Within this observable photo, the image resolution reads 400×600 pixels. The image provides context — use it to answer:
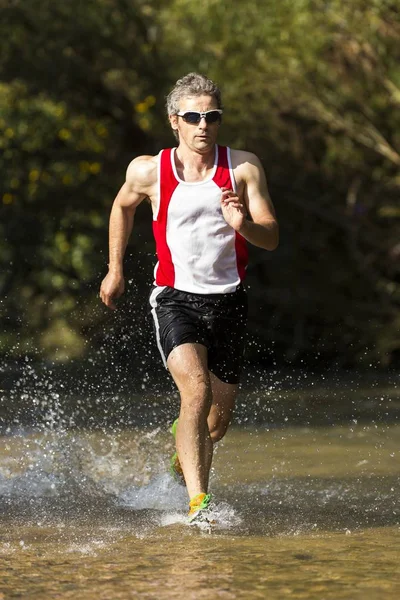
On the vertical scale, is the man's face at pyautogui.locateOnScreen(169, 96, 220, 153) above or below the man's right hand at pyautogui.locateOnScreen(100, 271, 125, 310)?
above

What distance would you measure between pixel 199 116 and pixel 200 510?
66.2 inches

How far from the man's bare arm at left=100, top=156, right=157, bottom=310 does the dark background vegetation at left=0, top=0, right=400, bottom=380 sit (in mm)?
6000

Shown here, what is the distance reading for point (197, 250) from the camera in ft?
20.7

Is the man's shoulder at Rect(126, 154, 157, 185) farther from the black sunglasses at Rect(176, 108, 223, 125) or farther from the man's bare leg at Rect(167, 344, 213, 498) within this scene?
the man's bare leg at Rect(167, 344, 213, 498)

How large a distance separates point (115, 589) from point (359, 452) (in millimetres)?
3774

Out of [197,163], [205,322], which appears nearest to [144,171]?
[197,163]

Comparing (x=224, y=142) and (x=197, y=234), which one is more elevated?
(x=224, y=142)

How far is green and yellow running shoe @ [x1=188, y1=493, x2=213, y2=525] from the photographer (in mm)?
5941

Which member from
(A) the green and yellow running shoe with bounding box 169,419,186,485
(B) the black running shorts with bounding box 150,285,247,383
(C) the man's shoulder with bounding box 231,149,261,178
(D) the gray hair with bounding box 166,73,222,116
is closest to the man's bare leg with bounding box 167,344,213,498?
(B) the black running shorts with bounding box 150,285,247,383

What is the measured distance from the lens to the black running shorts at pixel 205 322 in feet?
20.8

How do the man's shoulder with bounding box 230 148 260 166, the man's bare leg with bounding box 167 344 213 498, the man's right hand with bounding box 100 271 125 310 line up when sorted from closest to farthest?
1. the man's bare leg with bounding box 167 344 213 498
2. the man's shoulder with bounding box 230 148 260 166
3. the man's right hand with bounding box 100 271 125 310

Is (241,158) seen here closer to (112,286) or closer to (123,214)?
(123,214)

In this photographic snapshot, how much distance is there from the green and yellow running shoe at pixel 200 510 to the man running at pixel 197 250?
88 mm

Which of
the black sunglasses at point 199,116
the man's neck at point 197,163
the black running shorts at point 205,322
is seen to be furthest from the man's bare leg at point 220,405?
the black sunglasses at point 199,116
